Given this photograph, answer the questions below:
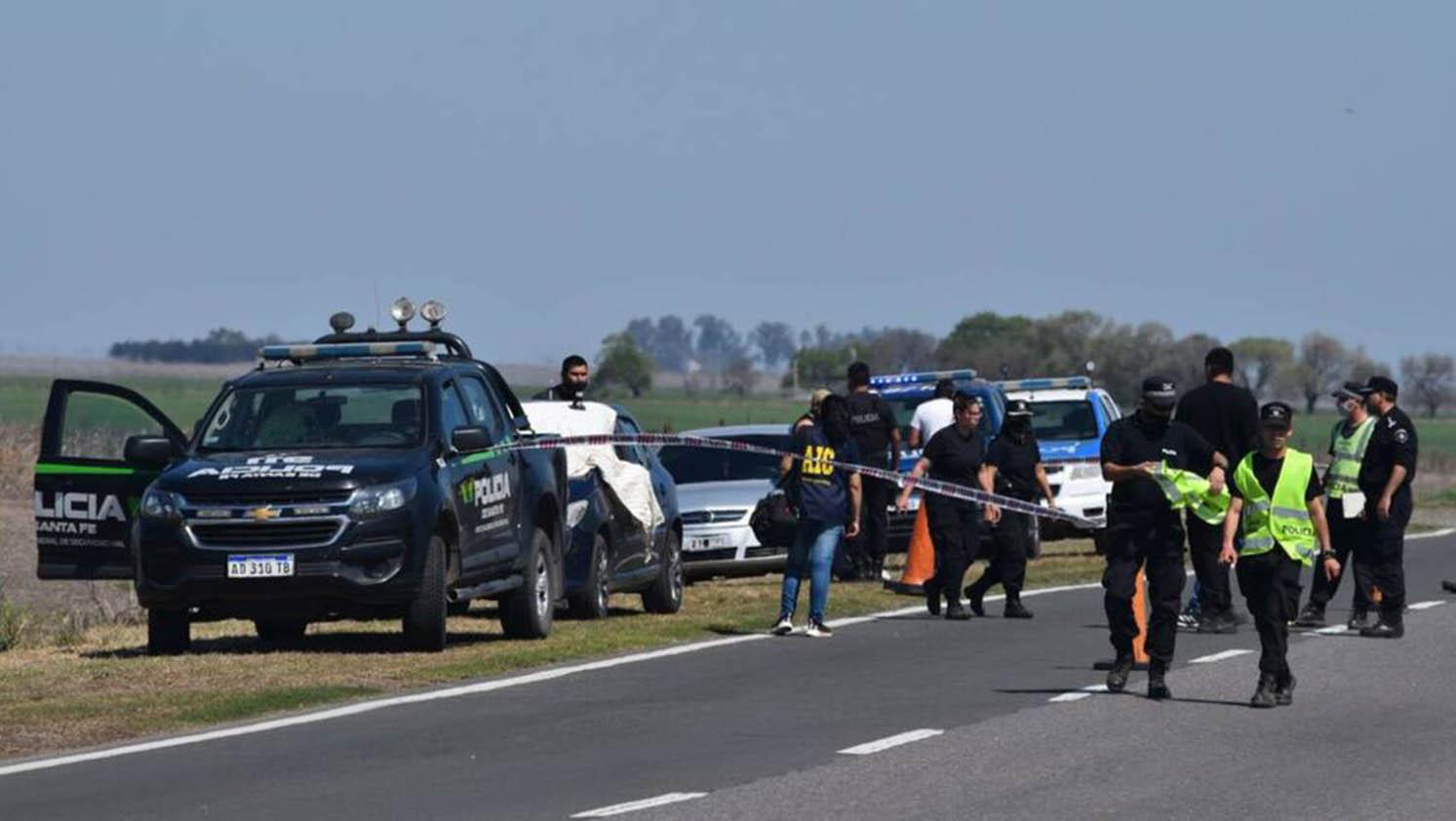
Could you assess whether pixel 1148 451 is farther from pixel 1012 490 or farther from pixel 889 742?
pixel 1012 490

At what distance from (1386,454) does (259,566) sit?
777cm

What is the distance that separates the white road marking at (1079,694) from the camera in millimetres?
15867

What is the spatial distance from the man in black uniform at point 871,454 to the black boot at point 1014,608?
451 centimetres

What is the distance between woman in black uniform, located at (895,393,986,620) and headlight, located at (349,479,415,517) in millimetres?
4774

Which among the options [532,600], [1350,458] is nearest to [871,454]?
[1350,458]

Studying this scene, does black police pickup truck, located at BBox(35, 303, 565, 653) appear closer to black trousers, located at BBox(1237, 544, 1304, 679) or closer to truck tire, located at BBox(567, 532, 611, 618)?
truck tire, located at BBox(567, 532, 611, 618)

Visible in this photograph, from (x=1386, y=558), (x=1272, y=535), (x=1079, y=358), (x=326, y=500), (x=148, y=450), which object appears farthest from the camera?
(x=1079, y=358)

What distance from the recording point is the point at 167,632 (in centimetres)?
1962

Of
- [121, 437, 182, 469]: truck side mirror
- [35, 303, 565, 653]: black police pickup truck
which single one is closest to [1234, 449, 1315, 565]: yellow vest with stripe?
[35, 303, 565, 653]: black police pickup truck

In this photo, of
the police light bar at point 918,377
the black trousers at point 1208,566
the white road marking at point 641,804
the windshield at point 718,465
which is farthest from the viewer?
the police light bar at point 918,377

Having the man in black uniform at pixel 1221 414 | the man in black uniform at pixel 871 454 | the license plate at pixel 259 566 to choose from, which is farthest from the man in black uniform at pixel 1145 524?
the man in black uniform at pixel 871 454

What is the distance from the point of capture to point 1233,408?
65.0 ft

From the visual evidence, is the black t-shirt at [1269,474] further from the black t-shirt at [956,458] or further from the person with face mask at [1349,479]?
the black t-shirt at [956,458]

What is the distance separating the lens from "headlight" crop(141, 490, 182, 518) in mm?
18703
